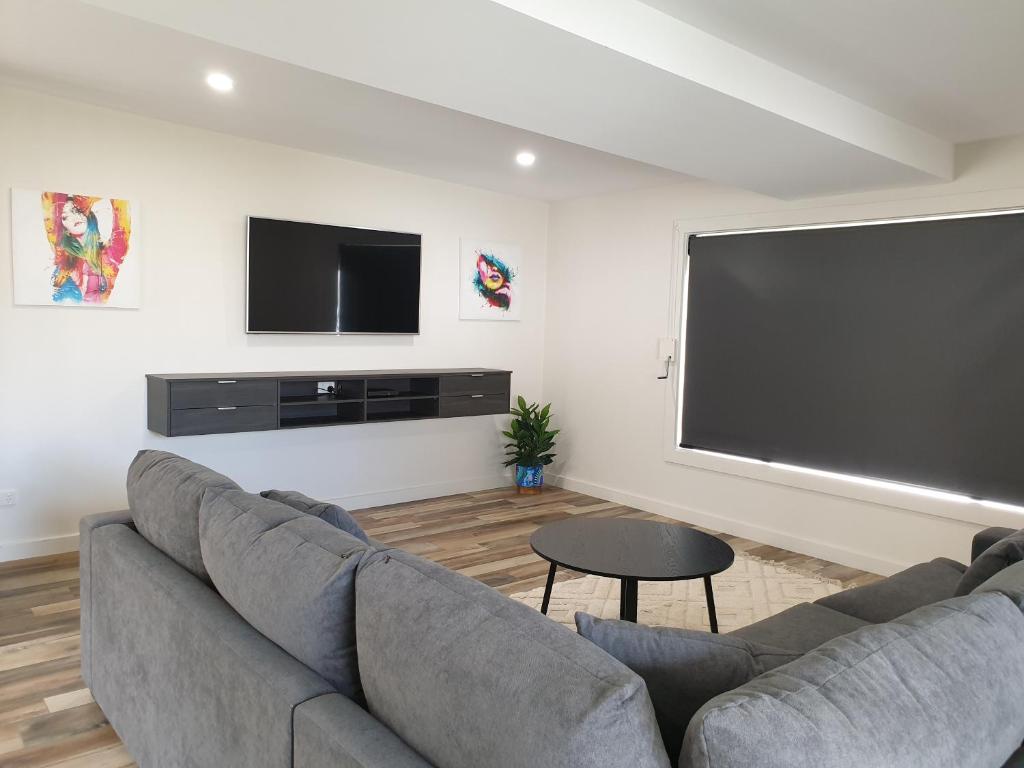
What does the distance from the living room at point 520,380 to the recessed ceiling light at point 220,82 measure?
2.2 inches

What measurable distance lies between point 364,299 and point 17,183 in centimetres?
197

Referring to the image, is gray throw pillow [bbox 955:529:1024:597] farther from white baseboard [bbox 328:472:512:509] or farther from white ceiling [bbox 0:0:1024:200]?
white baseboard [bbox 328:472:512:509]

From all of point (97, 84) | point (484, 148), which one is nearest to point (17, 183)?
point (97, 84)

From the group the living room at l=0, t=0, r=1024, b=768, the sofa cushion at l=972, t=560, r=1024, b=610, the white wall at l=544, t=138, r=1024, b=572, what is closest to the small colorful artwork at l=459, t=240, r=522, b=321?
the living room at l=0, t=0, r=1024, b=768

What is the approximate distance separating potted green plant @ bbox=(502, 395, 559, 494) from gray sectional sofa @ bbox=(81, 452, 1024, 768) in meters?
3.79

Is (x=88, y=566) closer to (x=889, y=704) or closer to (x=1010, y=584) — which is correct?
(x=889, y=704)

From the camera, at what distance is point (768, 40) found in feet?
8.89

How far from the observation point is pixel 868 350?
168 inches

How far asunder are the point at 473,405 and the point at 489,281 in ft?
3.35

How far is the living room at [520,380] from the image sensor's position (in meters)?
1.25

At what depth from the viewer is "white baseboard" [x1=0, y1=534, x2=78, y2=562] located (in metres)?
3.96

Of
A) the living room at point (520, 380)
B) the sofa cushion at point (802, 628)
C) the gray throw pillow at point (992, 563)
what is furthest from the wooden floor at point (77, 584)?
the gray throw pillow at point (992, 563)

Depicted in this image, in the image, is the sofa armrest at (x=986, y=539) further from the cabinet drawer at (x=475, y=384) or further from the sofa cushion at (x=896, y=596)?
the cabinet drawer at (x=475, y=384)

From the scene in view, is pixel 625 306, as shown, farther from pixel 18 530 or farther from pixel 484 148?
pixel 18 530
